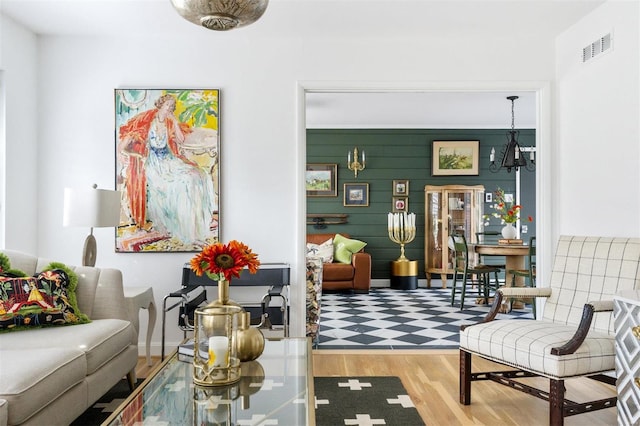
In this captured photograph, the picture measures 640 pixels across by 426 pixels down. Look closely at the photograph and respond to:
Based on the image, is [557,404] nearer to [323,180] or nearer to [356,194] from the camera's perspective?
[356,194]

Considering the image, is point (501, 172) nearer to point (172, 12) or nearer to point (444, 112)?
point (444, 112)

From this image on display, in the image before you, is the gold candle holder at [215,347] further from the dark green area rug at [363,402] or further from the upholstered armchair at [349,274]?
the upholstered armchair at [349,274]

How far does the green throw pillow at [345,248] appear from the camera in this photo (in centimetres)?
752

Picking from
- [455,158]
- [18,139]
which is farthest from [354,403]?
[455,158]

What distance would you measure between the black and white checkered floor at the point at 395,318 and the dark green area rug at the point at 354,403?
1.01m

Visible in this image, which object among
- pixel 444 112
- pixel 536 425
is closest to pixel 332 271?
pixel 444 112

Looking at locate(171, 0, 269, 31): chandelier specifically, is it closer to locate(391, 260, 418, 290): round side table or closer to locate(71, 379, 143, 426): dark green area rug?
locate(71, 379, 143, 426): dark green area rug

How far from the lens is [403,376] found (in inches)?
136

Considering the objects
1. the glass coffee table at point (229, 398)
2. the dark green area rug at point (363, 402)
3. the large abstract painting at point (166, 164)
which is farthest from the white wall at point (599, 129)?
the large abstract painting at point (166, 164)

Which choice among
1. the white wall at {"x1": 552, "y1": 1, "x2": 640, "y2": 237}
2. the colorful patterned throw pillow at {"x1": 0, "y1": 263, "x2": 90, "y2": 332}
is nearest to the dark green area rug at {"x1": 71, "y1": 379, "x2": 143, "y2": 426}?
the colorful patterned throw pillow at {"x1": 0, "y1": 263, "x2": 90, "y2": 332}

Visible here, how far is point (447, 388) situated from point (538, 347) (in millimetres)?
861

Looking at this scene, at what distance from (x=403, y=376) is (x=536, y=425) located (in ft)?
3.22

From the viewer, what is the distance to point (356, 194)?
812 centimetres

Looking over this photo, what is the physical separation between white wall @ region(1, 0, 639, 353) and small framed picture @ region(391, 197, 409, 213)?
407 cm
